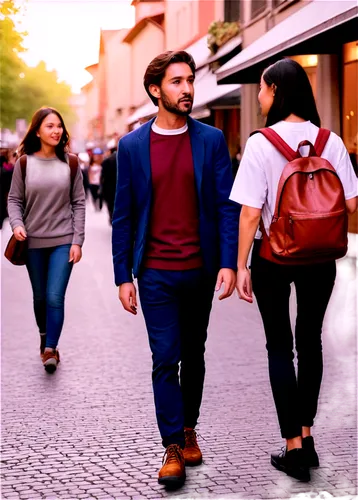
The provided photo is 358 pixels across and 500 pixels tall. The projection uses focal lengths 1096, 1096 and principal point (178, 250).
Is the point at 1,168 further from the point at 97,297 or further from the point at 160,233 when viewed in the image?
the point at 160,233

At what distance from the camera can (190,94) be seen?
487 centimetres

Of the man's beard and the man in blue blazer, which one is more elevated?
the man's beard

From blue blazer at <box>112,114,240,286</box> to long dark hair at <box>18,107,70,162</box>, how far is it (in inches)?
114

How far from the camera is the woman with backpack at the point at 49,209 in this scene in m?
7.71

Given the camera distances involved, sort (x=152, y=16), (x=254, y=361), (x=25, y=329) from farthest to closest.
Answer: (x=152, y=16)
(x=25, y=329)
(x=254, y=361)

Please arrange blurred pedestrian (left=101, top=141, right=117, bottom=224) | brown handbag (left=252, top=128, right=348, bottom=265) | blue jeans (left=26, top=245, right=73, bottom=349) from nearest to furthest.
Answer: brown handbag (left=252, top=128, right=348, bottom=265) < blue jeans (left=26, top=245, right=73, bottom=349) < blurred pedestrian (left=101, top=141, right=117, bottom=224)

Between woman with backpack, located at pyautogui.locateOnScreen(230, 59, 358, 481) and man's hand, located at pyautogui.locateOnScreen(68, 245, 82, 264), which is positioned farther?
man's hand, located at pyautogui.locateOnScreen(68, 245, 82, 264)

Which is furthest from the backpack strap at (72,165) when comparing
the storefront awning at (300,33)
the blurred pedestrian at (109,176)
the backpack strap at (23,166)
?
the blurred pedestrian at (109,176)

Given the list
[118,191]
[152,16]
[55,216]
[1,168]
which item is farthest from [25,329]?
[152,16]

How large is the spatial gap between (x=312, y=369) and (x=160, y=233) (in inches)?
37.3

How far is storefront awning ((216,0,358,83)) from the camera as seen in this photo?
14.8m

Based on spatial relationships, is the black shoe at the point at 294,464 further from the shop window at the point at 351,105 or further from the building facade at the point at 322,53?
the shop window at the point at 351,105

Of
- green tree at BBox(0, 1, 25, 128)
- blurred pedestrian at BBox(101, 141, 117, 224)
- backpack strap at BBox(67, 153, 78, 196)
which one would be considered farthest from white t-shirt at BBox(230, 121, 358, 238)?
green tree at BBox(0, 1, 25, 128)

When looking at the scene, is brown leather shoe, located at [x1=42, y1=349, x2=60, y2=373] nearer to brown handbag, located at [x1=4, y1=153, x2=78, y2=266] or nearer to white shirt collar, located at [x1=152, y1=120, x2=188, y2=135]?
brown handbag, located at [x1=4, y1=153, x2=78, y2=266]
